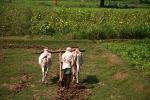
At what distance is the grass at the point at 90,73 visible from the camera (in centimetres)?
1820

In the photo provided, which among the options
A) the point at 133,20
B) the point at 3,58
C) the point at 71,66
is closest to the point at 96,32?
the point at 133,20

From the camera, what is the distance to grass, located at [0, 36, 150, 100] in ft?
59.7

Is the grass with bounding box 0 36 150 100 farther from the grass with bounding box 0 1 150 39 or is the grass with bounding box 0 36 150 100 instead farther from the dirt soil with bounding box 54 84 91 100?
the grass with bounding box 0 1 150 39

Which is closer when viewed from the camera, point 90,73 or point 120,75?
point 120,75

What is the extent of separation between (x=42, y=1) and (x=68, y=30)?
1125 cm

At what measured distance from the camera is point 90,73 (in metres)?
21.9

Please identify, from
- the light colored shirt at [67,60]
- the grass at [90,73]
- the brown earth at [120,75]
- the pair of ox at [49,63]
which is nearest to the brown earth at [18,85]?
the grass at [90,73]

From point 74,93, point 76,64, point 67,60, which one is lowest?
point 74,93

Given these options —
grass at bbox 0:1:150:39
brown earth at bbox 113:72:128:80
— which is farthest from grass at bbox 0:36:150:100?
grass at bbox 0:1:150:39

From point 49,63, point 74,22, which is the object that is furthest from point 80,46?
point 49,63

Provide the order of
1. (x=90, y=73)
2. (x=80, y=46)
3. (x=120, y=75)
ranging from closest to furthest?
(x=120, y=75), (x=90, y=73), (x=80, y=46)

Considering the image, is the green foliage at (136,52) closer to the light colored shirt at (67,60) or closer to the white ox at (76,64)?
the white ox at (76,64)

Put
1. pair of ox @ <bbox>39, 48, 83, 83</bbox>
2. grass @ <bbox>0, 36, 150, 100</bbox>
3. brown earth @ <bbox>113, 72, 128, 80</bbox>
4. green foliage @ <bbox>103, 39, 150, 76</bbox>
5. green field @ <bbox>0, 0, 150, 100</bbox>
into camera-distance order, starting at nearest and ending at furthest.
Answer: grass @ <bbox>0, 36, 150, 100</bbox> → green field @ <bbox>0, 0, 150, 100</bbox> → pair of ox @ <bbox>39, 48, 83, 83</bbox> → brown earth @ <bbox>113, 72, 128, 80</bbox> → green foliage @ <bbox>103, 39, 150, 76</bbox>

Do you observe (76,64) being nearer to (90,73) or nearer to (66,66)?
(66,66)
